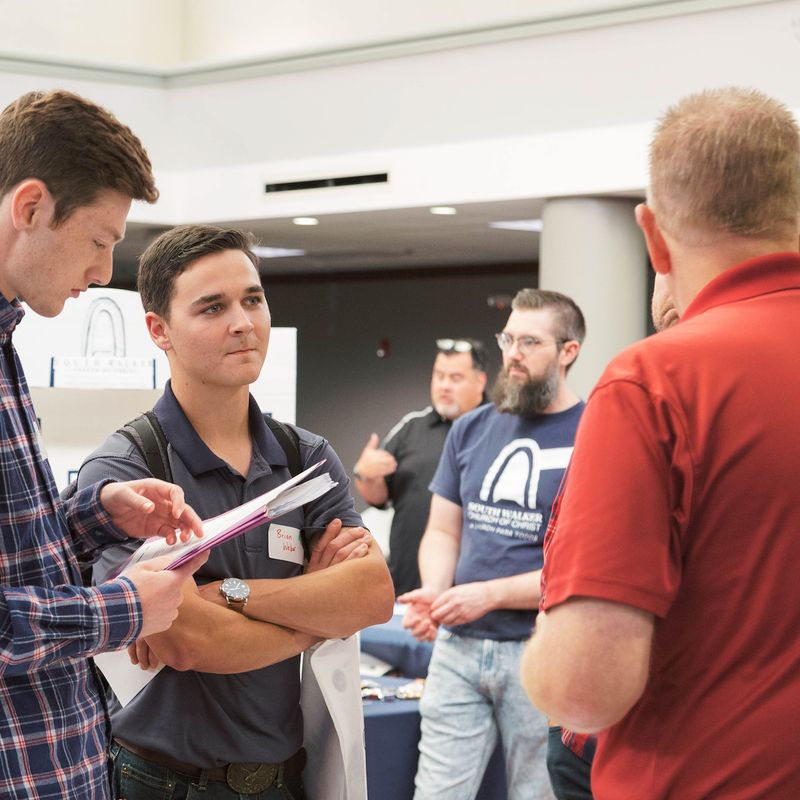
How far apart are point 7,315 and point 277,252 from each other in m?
7.91

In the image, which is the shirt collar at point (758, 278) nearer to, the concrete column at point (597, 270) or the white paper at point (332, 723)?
the white paper at point (332, 723)

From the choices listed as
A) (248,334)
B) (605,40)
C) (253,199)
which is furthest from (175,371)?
(253,199)

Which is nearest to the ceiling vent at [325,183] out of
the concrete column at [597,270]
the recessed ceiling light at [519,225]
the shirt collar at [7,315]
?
the recessed ceiling light at [519,225]

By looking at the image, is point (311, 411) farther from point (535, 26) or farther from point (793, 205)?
point (793, 205)

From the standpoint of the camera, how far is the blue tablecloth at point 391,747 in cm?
335

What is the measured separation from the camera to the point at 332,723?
1906 mm

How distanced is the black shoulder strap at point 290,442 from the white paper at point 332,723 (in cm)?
32

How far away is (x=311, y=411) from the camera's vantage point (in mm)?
10531

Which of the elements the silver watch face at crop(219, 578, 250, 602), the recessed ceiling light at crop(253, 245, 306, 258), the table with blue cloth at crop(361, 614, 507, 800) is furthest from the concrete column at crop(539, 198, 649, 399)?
the silver watch face at crop(219, 578, 250, 602)

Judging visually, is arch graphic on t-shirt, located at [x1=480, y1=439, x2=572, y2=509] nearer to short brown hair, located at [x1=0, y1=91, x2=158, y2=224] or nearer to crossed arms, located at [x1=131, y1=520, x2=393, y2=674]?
crossed arms, located at [x1=131, y1=520, x2=393, y2=674]

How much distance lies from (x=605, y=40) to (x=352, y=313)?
4854 millimetres

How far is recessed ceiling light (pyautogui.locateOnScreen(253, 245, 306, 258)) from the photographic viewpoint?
896 cm

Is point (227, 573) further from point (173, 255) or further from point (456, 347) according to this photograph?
point (456, 347)

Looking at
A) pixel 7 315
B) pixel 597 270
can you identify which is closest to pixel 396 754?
pixel 7 315
